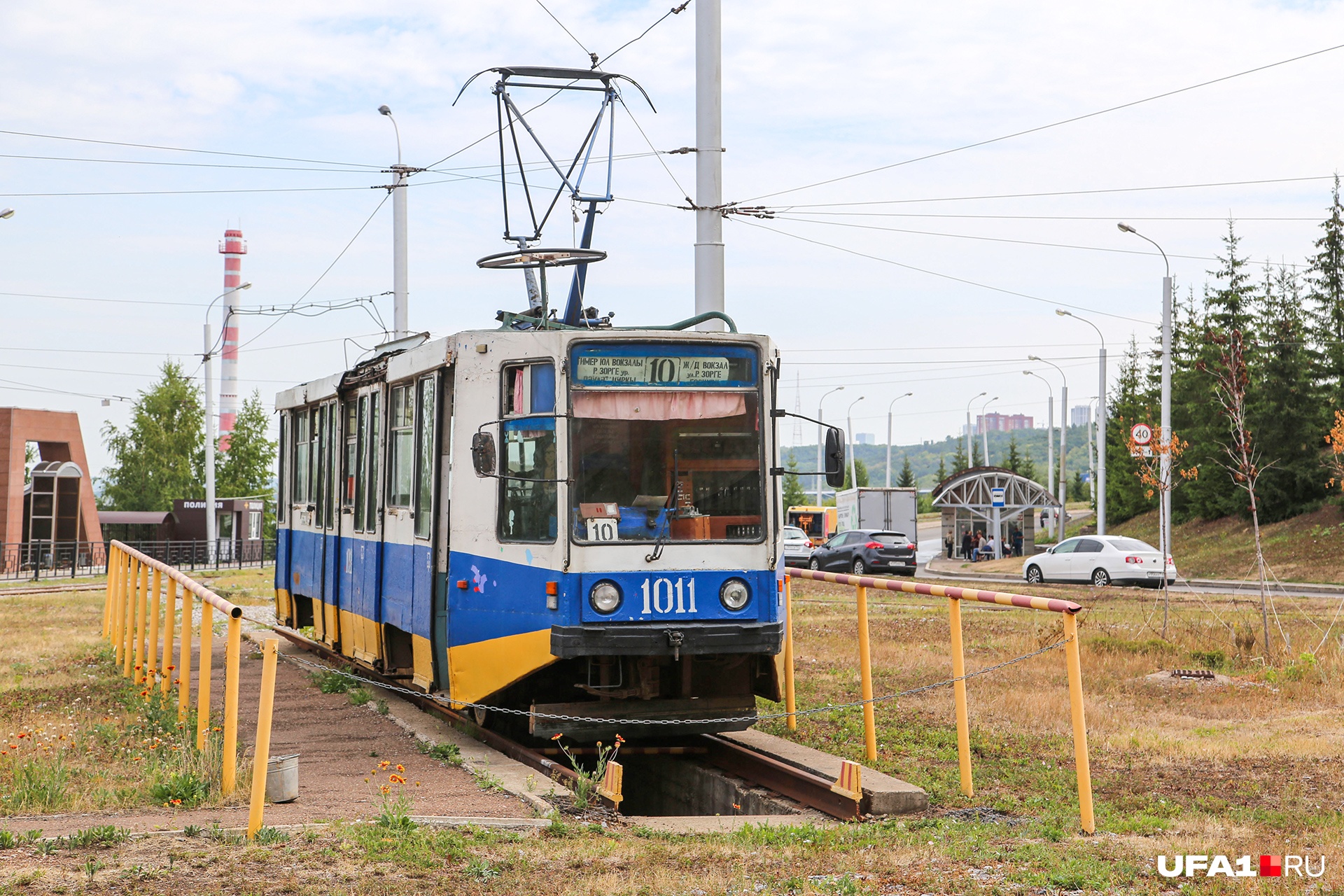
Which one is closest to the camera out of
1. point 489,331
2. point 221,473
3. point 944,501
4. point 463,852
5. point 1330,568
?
point 463,852

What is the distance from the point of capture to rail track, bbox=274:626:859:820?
27.9ft

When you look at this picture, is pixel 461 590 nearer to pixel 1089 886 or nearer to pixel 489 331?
pixel 489 331

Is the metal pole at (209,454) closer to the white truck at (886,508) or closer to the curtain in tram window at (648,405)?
the white truck at (886,508)

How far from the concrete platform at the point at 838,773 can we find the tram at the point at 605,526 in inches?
14.6

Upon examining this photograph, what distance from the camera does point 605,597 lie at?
9117mm

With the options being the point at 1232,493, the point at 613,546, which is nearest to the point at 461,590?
the point at 613,546

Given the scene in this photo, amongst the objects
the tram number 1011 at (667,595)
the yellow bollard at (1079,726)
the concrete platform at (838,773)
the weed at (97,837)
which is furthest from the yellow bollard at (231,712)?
the yellow bollard at (1079,726)

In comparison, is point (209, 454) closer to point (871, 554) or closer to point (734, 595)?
point (871, 554)

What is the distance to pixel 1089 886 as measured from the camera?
6137 millimetres

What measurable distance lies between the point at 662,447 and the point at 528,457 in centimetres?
94

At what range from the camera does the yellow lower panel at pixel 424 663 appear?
1077 centimetres

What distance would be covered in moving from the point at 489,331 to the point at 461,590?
189 cm

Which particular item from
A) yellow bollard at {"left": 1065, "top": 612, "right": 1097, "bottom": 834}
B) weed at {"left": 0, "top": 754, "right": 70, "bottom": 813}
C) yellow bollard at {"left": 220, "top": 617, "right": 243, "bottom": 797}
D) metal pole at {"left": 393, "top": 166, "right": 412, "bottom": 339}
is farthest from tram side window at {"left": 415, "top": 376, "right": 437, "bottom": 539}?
metal pole at {"left": 393, "top": 166, "right": 412, "bottom": 339}

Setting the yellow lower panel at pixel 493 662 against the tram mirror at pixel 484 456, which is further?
the yellow lower panel at pixel 493 662
